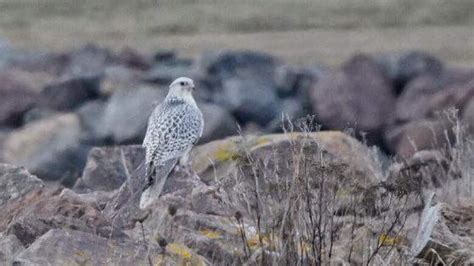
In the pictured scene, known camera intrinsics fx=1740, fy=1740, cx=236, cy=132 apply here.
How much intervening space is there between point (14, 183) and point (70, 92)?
62.5ft

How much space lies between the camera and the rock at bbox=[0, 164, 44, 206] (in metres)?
9.36

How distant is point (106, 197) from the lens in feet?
32.7

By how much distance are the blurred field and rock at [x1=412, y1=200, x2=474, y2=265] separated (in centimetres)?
2586

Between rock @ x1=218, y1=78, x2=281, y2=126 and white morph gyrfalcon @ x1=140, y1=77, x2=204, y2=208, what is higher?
white morph gyrfalcon @ x1=140, y1=77, x2=204, y2=208

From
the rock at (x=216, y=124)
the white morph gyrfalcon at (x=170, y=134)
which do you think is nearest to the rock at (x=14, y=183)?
the white morph gyrfalcon at (x=170, y=134)

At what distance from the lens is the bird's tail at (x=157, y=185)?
31.2 ft

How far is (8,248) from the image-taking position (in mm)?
7754

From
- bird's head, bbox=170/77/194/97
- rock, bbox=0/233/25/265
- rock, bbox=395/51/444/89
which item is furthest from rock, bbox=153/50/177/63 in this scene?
rock, bbox=0/233/25/265

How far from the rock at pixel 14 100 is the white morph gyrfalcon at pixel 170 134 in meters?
15.1

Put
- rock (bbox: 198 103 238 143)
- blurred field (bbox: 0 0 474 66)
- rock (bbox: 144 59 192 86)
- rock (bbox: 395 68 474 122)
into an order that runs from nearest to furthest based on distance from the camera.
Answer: rock (bbox: 198 103 238 143) < rock (bbox: 395 68 474 122) < rock (bbox: 144 59 192 86) < blurred field (bbox: 0 0 474 66)

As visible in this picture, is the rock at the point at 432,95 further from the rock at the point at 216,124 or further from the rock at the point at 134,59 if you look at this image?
the rock at the point at 134,59

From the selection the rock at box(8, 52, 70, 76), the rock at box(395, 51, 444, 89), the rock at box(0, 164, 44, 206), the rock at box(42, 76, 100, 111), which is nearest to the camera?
the rock at box(0, 164, 44, 206)

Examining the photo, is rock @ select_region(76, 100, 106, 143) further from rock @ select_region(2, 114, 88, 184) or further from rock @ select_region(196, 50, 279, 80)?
rock @ select_region(196, 50, 279, 80)

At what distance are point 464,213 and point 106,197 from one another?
2343 mm
